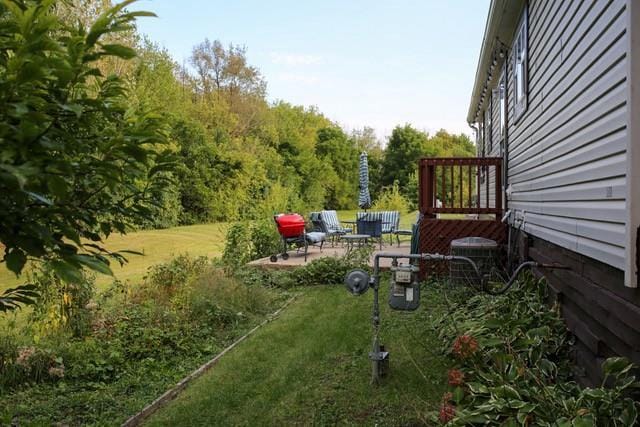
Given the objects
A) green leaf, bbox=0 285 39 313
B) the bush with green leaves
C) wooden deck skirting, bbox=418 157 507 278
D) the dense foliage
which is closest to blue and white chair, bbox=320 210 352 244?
wooden deck skirting, bbox=418 157 507 278

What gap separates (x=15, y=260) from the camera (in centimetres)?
117

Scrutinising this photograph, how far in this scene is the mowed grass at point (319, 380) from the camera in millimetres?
3252

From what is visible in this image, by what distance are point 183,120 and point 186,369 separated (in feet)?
58.1

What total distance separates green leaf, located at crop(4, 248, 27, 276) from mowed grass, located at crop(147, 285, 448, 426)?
2.34 meters

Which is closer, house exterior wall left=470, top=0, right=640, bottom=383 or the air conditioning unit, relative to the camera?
house exterior wall left=470, top=0, right=640, bottom=383

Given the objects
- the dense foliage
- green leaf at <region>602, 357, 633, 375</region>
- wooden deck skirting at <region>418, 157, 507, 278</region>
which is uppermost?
wooden deck skirting at <region>418, 157, 507, 278</region>

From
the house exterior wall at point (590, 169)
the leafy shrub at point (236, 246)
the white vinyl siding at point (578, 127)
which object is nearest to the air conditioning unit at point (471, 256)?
the white vinyl siding at point (578, 127)

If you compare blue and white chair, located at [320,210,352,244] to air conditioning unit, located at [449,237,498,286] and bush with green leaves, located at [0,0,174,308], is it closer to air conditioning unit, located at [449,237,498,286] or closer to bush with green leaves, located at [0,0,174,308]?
air conditioning unit, located at [449,237,498,286]

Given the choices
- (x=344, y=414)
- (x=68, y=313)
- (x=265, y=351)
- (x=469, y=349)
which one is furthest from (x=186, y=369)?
(x=469, y=349)

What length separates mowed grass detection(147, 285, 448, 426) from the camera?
3252 millimetres

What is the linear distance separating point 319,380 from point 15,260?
301 cm

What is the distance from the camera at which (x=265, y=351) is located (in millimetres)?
4633

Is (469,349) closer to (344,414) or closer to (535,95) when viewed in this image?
(344,414)

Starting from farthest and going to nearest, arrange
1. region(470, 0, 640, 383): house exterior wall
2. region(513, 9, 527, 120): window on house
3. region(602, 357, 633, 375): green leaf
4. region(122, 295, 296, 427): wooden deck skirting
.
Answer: region(513, 9, 527, 120): window on house < region(122, 295, 296, 427): wooden deck skirting < region(470, 0, 640, 383): house exterior wall < region(602, 357, 633, 375): green leaf
